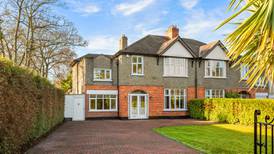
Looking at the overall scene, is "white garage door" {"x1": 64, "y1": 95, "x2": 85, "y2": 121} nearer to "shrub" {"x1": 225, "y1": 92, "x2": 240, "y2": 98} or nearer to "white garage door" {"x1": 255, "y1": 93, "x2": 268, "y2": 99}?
"shrub" {"x1": 225, "y1": 92, "x2": 240, "y2": 98}

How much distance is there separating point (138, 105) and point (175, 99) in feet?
12.6

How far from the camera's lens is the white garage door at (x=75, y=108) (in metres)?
19.9

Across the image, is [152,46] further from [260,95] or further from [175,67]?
[260,95]

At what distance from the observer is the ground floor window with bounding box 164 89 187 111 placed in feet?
70.4

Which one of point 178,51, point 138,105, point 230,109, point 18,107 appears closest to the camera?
point 18,107

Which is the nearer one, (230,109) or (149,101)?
(230,109)

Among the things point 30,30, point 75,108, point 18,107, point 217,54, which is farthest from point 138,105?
point 18,107

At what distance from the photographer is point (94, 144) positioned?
8.95 metres

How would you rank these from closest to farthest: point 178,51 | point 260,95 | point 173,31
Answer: point 178,51
point 173,31
point 260,95

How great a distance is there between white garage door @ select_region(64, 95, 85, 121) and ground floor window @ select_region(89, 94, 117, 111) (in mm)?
809

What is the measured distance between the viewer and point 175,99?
21672 millimetres

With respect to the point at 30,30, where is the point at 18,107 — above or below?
below

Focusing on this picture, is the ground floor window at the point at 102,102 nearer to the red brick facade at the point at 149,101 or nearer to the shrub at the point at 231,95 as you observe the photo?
the red brick facade at the point at 149,101

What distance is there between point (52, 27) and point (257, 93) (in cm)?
2366
